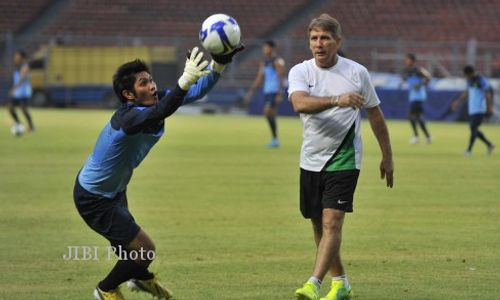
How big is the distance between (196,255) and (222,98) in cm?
3866

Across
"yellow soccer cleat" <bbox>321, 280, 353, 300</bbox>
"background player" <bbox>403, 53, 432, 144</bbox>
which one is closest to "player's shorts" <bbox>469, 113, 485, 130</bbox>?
"background player" <bbox>403, 53, 432, 144</bbox>

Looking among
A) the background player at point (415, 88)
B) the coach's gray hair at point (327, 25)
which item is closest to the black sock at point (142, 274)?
the coach's gray hair at point (327, 25)

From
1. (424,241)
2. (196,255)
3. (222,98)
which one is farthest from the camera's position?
(222,98)

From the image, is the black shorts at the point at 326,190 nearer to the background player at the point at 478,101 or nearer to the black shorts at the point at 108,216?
the black shorts at the point at 108,216

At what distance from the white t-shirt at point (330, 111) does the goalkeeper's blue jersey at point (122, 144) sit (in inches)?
28.2

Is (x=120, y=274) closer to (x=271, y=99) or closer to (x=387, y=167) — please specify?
(x=387, y=167)

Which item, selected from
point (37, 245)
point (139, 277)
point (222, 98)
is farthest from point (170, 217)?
point (222, 98)

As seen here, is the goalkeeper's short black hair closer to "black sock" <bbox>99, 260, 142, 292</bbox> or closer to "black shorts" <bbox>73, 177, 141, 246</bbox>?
"black shorts" <bbox>73, 177, 141, 246</bbox>

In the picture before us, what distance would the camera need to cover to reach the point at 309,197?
8.10m

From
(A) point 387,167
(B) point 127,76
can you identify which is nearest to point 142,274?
(B) point 127,76

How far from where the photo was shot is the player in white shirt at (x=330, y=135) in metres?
7.78

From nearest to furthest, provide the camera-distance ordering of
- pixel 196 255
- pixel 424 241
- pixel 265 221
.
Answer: pixel 196 255, pixel 424 241, pixel 265 221

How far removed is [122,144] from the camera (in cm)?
759

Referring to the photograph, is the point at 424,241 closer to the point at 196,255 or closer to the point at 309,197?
the point at 196,255
